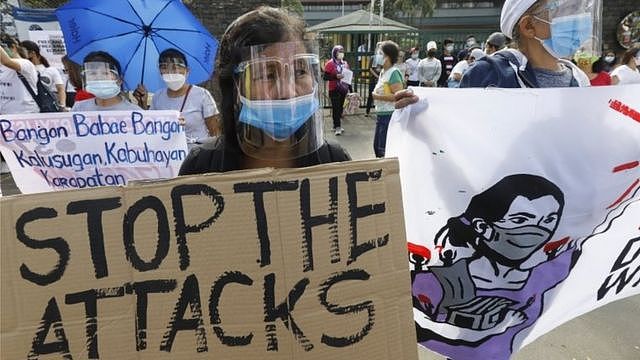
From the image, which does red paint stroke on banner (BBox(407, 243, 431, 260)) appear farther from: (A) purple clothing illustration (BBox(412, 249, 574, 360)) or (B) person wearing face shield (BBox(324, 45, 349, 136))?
(B) person wearing face shield (BBox(324, 45, 349, 136))

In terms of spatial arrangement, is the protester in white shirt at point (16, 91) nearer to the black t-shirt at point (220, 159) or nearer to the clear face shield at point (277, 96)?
the black t-shirt at point (220, 159)

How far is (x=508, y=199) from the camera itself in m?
1.53

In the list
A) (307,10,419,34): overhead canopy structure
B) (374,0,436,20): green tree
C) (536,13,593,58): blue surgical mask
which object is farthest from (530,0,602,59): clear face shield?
(374,0,436,20): green tree

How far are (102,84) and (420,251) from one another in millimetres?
2540

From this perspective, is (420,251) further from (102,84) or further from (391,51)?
(391,51)

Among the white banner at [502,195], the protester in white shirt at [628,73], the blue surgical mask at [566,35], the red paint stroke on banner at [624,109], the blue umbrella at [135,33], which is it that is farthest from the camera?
the protester in white shirt at [628,73]

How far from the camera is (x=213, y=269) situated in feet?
3.16

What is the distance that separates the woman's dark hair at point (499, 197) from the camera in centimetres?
153

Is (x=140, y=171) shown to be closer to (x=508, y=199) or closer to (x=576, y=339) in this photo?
(x=508, y=199)

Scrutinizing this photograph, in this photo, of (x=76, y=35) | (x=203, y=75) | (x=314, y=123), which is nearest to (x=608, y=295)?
(x=314, y=123)

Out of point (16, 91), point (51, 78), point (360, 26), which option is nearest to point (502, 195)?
point (16, 91)

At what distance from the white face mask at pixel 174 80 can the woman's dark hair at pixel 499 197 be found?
8.42 feet

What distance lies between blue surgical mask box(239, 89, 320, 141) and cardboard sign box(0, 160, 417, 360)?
34 centimetres

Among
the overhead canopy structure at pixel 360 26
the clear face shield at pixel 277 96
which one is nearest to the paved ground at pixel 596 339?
the clear face shield at pixel 277 96
